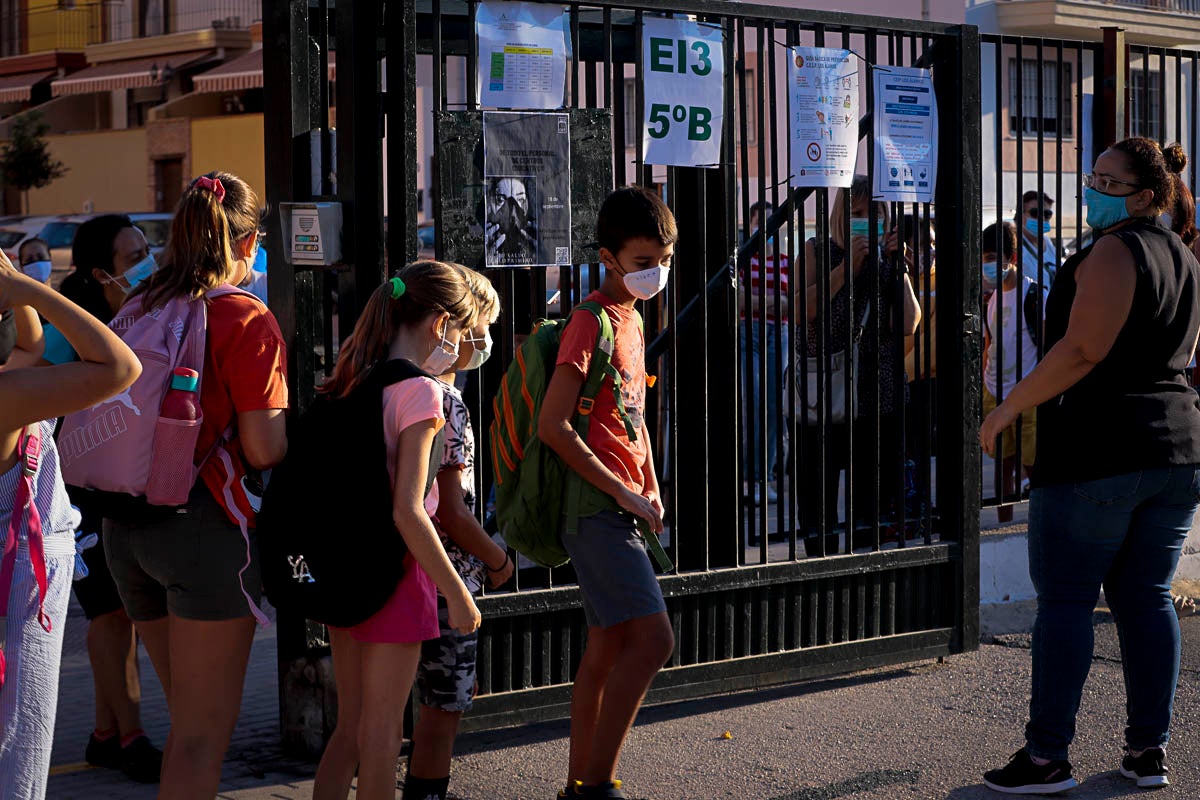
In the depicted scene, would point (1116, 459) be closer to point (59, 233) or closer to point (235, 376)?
point (235, 376)

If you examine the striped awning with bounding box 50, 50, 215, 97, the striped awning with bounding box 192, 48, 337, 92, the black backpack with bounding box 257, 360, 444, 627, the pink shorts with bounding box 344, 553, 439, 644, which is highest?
the striped awning with bounding box 50, 50, 215, 97

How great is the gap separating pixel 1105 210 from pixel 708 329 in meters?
1.48

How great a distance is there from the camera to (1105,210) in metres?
4.83

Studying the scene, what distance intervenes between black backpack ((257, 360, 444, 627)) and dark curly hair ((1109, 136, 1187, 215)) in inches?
94.7

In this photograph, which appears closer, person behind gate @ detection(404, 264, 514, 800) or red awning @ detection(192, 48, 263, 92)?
person behind gate @ detection(404, 264, 514, 800)

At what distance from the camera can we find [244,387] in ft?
12.7

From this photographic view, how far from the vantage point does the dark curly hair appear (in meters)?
4.76

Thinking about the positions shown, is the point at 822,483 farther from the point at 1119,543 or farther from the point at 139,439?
the point at 139,439

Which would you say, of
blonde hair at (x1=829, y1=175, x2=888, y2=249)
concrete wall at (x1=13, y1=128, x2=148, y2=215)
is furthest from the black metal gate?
concrete wall at (x1=13, y1=128, x2=148, y2=215)

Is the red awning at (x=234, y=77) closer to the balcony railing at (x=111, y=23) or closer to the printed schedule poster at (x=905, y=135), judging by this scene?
the balcony railing at (x=111, y=23)

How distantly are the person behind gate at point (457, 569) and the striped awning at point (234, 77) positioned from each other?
2856 cm

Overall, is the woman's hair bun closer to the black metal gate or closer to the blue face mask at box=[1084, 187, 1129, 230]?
the blue face mask at box=[1084, 187, 1129, 230]

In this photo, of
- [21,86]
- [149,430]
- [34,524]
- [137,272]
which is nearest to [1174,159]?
[149,430]

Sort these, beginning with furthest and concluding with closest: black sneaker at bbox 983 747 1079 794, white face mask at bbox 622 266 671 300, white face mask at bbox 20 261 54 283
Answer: white face mask at bbox 20 261 54 283 → black sneaker at bbox 983 747 1079 794 → white face mask at bbox 622 266 671 300
